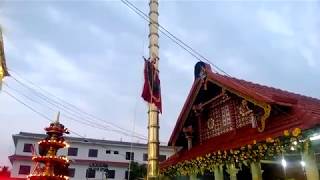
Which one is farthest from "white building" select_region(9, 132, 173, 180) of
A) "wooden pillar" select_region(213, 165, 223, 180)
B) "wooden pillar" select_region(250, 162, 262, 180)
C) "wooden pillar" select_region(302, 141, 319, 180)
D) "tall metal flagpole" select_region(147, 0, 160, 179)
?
"wooden pillar" select_region(302, 141, 319, 180)

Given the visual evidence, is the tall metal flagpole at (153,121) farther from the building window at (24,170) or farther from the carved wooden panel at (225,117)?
the building window at (24,170)

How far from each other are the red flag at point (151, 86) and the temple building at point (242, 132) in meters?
1.68

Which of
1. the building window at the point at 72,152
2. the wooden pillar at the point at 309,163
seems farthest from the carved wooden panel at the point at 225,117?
the building window at the point at 72,152

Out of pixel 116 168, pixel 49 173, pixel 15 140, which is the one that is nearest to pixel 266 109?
pixel 49 173

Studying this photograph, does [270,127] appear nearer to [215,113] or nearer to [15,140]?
[215,113]

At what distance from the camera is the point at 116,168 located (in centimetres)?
5728

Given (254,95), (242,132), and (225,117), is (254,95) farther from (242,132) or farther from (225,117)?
(225,117)

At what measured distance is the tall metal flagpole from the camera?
16672mm

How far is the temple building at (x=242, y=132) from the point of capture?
11281 millimetres

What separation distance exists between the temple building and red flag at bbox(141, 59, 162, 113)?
5.52 ft

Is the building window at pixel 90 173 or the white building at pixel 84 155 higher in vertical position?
the white building at pixel 84 155

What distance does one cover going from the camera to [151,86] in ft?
56.7

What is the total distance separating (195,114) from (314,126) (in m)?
8.04

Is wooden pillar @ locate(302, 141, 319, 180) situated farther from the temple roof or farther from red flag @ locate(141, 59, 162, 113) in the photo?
red flag @ locate(141, 59, 162, 113)
